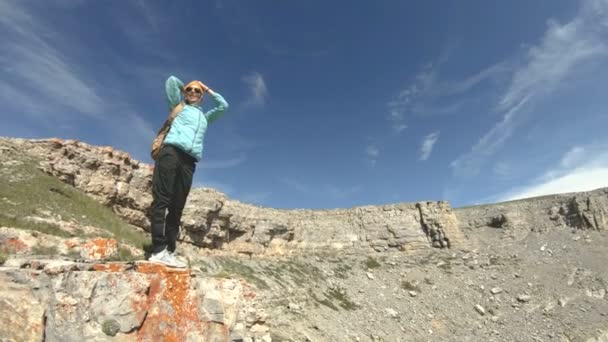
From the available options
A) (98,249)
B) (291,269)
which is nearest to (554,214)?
(291,269)

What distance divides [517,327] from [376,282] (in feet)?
31.0

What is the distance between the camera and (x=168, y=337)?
414cm

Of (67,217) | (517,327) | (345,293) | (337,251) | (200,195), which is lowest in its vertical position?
(517,327)

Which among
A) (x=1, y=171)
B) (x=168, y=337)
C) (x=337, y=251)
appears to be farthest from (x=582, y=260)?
(x=1, y=171)

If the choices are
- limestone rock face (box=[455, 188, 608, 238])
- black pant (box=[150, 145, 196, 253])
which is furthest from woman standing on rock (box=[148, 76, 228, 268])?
limestone rock face (box=[455, 188, 608, 238])

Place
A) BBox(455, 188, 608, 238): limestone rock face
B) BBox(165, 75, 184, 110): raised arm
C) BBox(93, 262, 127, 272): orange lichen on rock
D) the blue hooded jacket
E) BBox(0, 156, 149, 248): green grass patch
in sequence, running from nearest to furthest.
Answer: BBox(93, 262, 127, 272): orange lichen on rock → the blue hooded jacket → BBox(165, 75, 184, 110): raised arm → BBox(0, 156, 149, 248): green grass patch → BBox(455, 188, 608, 238): limestone rock face

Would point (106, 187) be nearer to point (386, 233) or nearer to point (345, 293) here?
point (345, 293)

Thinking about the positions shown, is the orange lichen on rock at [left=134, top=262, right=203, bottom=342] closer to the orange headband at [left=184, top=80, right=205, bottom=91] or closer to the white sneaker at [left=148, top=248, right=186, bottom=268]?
the white sneaker at [left=148, top=248, right=186, bottom=268]

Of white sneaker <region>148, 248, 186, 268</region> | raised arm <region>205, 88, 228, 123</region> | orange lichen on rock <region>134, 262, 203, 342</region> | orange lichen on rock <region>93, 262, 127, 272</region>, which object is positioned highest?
raised arm <region>205, 88, 228, 123</region>

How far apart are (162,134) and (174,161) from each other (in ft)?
1.91

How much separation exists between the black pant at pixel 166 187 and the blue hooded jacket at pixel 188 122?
12 cm

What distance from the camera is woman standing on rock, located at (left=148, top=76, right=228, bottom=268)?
484 centimetres

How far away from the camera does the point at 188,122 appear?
516 centimetres

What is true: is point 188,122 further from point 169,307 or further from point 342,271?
point 342,271
